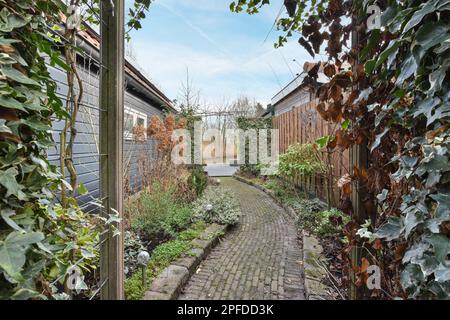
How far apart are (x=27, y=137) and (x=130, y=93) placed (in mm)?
6309

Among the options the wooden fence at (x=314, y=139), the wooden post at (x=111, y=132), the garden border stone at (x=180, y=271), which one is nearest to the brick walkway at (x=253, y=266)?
the garden border stone at (x=180, y=271)

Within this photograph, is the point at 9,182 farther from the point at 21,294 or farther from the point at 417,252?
the point at 417,252

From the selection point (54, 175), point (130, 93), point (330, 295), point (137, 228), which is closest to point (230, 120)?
point (130, 93)

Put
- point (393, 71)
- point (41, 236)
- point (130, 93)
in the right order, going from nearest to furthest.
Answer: point (41, 236), point (393, 71), point (130, 93)

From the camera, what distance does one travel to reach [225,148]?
12.8m

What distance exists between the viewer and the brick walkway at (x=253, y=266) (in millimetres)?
2510

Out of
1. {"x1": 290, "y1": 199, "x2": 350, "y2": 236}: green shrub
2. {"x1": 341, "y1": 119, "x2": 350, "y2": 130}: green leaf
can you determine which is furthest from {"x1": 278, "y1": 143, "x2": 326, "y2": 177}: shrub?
{"x1": 341, "y1": 119, "x2": 350, "y2": 130}: green leaf

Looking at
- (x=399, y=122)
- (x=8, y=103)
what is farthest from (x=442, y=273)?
(x=8, y=103)

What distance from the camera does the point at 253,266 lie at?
3.06m

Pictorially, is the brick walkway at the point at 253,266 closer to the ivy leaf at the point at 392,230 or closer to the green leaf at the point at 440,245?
the ivy leaf at the point at 392,230

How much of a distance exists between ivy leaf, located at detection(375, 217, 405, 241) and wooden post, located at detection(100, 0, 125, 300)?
122 centimetres

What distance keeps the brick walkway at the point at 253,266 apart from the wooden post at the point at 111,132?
1.32 meters

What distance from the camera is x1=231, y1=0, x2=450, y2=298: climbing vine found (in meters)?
0.75

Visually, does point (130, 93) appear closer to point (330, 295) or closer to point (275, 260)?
point (275, 260)
